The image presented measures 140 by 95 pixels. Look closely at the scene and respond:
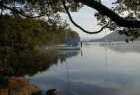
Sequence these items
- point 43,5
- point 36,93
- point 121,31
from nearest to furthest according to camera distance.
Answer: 1. point 121,31
2. point 43,5
3. point 36,93

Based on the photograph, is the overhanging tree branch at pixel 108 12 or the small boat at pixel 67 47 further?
the small boat at pixel 67 47

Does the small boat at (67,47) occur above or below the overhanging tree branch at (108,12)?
below

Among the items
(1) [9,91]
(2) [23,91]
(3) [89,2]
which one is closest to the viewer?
(3) [89,2]

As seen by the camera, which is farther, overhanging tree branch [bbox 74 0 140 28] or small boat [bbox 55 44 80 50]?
small boat [bbox 55 44 80 50]

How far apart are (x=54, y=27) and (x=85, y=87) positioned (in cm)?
2606

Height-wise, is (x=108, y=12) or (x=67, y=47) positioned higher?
(x=108, y=12)

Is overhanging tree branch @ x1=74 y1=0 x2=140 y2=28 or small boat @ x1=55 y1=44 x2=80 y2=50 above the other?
overhanging tree branch @ x1=74 y1=0 x2=140 y2=28

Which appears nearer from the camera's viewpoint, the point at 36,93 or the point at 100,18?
the point at 100,18

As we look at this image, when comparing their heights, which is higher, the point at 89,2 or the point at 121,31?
the point at 89,2

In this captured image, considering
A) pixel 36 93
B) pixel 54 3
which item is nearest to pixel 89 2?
pixel 54 3

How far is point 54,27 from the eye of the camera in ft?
25.5

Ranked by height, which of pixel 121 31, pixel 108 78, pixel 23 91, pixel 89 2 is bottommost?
pixel 108 78

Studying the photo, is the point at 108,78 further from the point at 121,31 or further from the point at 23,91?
the point at 121,31

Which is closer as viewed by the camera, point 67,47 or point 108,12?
point 108,12
